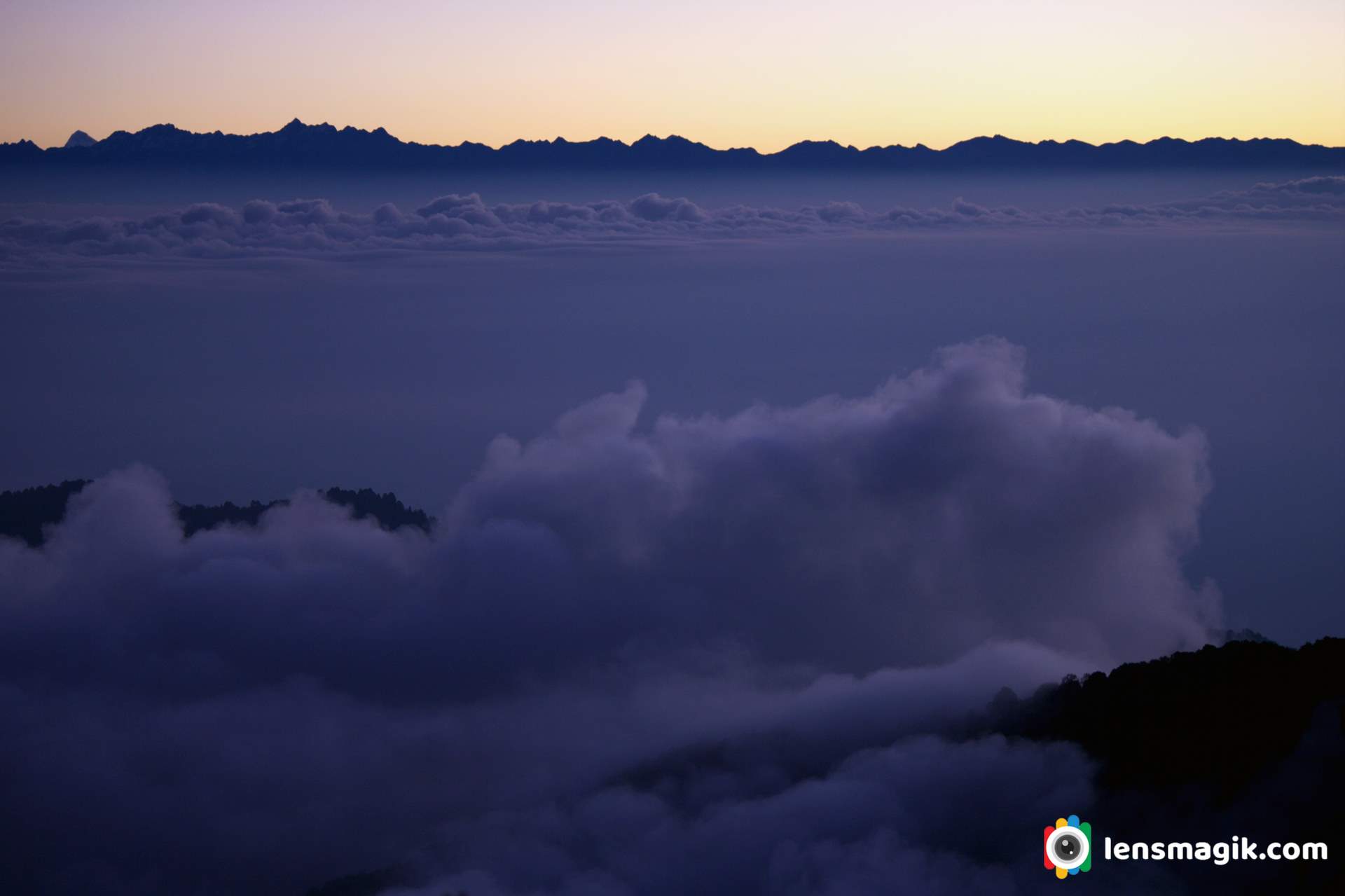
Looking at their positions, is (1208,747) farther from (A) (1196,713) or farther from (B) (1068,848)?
(B) (1068,848)

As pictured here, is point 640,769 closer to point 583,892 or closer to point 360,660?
point 583,892

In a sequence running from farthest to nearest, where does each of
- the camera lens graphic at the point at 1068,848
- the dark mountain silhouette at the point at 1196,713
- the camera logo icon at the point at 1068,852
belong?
the dark mountain silhouette at the point at 1196,713, the camera logo icon at the point at 1068,852, the camera lens graphic at the point at 1068,848

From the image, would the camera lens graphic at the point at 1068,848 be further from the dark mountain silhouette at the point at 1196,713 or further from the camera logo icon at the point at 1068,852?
the dark mountain silhouette at the point at 1196,713

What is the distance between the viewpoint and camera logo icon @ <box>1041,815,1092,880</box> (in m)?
47.1

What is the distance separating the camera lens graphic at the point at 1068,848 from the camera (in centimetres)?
4691

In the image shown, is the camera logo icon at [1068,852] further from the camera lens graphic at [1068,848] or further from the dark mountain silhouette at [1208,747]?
the dark mountain silhouette at [1208,747]

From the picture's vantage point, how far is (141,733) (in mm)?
119062

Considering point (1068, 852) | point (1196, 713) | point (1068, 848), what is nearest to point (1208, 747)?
point (1196, 713)

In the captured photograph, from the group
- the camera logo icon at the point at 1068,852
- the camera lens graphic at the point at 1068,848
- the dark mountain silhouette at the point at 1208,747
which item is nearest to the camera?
the camera lens graphic at the point at 1068,848

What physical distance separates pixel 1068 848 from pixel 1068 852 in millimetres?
1396

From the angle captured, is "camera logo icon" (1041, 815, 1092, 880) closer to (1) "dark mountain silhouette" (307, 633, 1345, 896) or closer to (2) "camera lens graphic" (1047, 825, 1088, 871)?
(2) "camera lens graphic" (1047, 825, 1088, 871)

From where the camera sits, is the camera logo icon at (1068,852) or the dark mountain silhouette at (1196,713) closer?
the camera logo icon at (1068,852)

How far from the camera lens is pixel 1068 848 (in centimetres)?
5359

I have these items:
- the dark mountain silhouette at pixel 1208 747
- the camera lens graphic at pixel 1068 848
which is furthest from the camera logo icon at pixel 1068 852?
the dark mountain silhouette at pixel 1208 747
